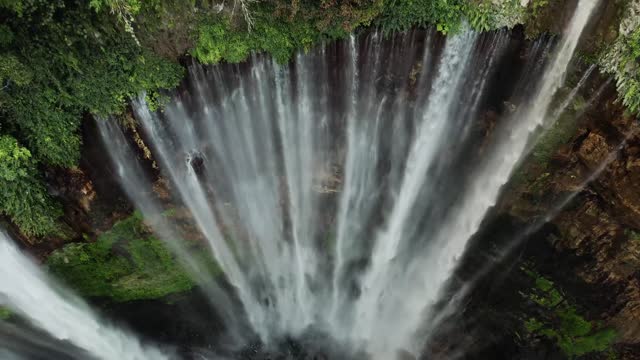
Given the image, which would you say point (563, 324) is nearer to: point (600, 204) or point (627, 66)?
point (600, 204)

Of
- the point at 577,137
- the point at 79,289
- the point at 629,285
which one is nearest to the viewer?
the point at 577,137

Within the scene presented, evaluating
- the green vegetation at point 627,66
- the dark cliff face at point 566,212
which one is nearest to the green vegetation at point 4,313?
the dark cliff face at point 566,212

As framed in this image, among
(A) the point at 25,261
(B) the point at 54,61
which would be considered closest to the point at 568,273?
(B) the point at 54,61

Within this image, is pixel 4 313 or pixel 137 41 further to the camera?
pixel 4 313

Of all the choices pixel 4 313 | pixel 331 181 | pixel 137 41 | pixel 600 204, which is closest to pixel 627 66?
pixel 600 204

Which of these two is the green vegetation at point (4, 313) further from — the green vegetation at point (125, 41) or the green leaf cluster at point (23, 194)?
the green vegetation at point (125, 41)

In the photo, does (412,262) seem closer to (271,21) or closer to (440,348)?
(440,348)
